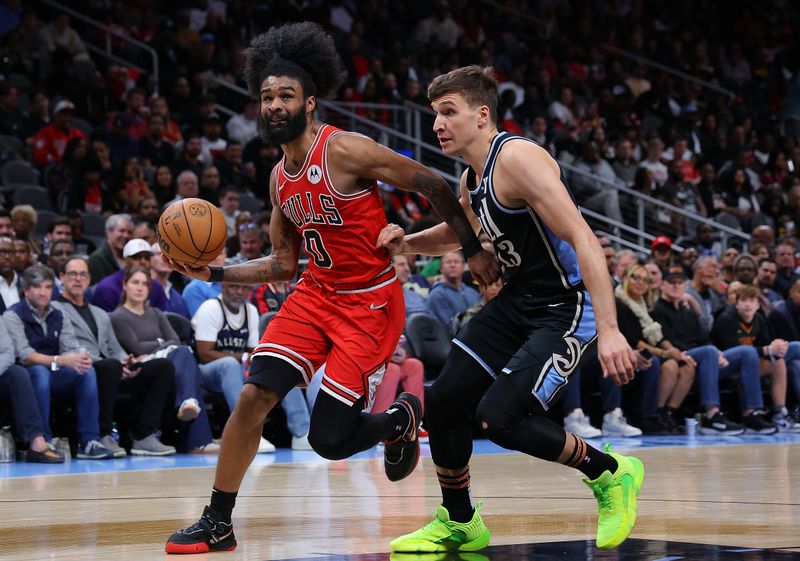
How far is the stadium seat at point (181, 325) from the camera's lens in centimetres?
951

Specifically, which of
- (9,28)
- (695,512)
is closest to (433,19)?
(9,28)

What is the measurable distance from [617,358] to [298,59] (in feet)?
6.27

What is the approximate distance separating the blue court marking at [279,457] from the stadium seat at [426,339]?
2.53ft

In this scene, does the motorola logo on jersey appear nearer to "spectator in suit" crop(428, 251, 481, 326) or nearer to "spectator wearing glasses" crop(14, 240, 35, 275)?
"spectator wearing glasses" crop(14, 240, 35, 275)

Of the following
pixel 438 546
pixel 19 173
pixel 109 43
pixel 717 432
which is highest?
pixel 109 43

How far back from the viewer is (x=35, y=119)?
1258 cm

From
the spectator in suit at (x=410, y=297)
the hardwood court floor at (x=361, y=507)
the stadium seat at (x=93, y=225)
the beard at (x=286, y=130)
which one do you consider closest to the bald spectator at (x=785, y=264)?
the spectator in suit at (x=410, y=297)

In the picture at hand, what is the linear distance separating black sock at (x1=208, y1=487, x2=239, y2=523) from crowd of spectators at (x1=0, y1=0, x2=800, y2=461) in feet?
9.87

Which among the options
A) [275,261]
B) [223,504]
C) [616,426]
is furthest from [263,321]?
[223,504]

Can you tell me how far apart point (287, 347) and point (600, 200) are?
10496 millimetres

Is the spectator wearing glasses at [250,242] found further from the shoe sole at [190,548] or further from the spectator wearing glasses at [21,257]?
the shoe sole at [190,548]

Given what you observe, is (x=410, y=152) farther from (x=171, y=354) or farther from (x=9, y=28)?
(x=171, y=354)

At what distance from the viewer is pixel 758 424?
35.4 ft

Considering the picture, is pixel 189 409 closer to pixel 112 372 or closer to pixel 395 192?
pixel 112 372
